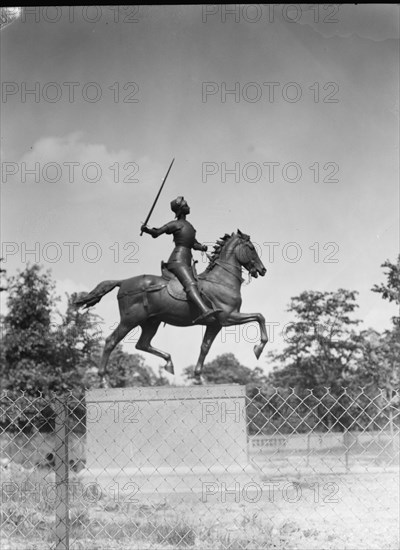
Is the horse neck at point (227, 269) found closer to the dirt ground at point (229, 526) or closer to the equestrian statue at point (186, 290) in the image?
the equestrian statue at point (186, 290)

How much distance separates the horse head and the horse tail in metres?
1.85

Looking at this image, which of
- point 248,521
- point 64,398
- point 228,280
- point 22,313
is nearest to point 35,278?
point 22,313

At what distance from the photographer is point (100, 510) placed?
815cm

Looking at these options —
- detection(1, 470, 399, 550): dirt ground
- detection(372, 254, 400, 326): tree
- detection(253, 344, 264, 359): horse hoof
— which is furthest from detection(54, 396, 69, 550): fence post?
detection(372, 254, 400, 326): tree

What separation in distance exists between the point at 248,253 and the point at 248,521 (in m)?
3.84

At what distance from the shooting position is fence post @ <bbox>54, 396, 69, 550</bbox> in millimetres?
4840

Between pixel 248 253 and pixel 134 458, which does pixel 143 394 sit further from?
pixel 248 253

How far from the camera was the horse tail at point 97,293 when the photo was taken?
10.1m

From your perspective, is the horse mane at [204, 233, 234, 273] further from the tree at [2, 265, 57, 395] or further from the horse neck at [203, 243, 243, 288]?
the tree at [2, 265, 57, 395]

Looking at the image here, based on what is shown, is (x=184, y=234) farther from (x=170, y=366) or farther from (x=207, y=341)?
(x=170, y=366)

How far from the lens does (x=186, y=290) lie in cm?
968

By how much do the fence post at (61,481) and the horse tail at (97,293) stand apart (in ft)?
17.2

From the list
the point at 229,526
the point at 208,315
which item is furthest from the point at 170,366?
the point at 229,526

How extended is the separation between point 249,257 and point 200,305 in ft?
3.46
